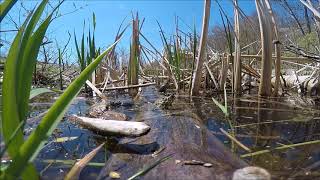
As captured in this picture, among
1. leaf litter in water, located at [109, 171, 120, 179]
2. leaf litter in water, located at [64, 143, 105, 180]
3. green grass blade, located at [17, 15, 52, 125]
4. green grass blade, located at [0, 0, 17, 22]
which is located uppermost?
green grass blade, located at [0, 0, 17, 22]

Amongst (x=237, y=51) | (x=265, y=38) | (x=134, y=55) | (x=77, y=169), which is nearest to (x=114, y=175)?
(x=77, y=169)

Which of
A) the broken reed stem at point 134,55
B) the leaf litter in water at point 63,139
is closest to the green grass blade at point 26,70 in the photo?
the leaf litter in water at point 63,139

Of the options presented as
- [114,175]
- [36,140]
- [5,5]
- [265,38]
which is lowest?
[114,175]

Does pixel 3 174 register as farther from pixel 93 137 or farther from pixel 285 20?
pixel 285 20

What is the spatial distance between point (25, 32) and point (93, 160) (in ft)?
1.53

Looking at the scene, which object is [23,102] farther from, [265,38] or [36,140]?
[265,38]

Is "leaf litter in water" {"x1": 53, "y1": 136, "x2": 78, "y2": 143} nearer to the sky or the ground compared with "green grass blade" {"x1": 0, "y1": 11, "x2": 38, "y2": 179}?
nearer to the ground

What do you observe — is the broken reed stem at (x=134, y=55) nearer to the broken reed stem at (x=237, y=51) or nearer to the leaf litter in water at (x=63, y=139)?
the broken reed stem at (x=237, y=51)

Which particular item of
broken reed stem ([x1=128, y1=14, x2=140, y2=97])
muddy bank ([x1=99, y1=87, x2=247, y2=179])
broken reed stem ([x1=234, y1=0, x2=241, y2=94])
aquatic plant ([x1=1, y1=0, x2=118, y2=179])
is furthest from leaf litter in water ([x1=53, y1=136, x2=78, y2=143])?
broken reed stem ([x1=128, y1=14, x2=140, y2=97])

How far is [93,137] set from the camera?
1290mm

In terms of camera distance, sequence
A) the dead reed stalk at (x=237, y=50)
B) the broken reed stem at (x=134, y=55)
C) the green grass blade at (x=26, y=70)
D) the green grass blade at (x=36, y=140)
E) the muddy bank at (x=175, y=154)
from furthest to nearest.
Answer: the broken reed stem at (x=134, y=55) < the dead reed stalk at (x=237, y=50) < the muddy bank at (x=175, y=154) < the green grass blade at (x=26, y=70) < the green grass blade at (x=36, y=140)

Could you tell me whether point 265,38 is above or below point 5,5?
above

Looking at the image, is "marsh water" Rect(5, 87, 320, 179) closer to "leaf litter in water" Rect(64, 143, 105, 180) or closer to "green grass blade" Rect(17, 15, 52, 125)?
"leaf litter in water" Rect(64, 143, 105, 180)

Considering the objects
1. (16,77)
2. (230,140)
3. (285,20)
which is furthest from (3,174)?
(285,20)
